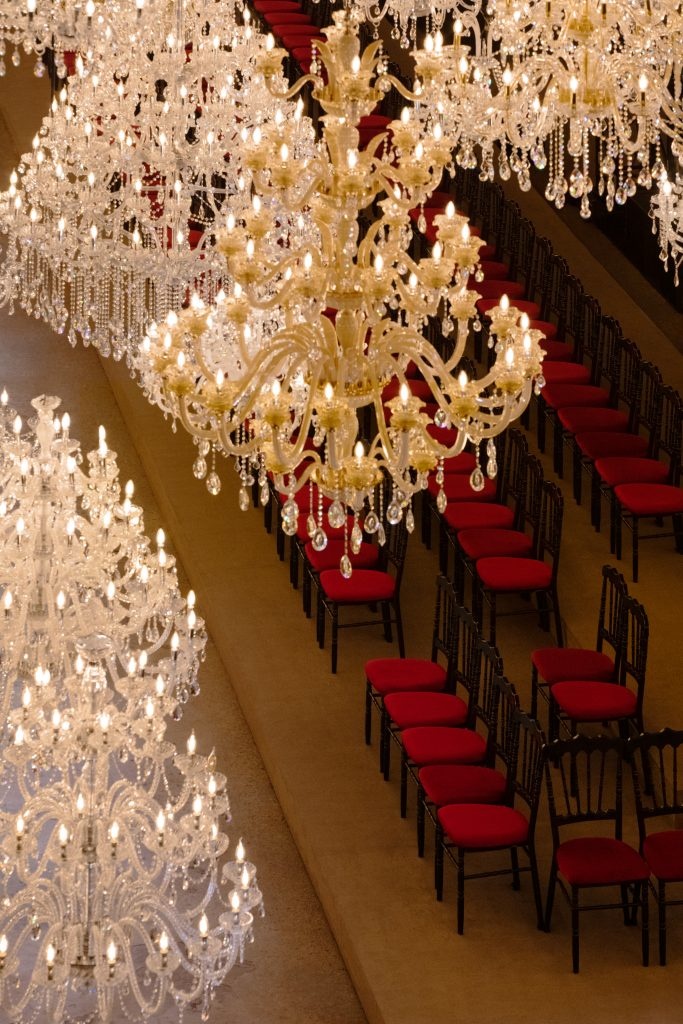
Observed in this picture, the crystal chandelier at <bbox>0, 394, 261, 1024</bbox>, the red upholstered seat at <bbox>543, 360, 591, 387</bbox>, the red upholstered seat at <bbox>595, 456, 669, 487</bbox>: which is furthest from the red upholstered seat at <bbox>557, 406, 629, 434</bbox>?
the crystal chandelier at <bbox>0, 394, 261, 1024</bbox>

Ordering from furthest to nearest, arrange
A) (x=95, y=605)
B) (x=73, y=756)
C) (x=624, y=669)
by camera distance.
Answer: (x=624, y=669) → (x=95, y=605) → (x=73, y=756)

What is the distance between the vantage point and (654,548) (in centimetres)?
1319

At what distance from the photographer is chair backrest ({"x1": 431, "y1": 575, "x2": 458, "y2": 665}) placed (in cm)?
1153

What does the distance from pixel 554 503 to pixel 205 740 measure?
91.2 inches

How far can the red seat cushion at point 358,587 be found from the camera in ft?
39.9

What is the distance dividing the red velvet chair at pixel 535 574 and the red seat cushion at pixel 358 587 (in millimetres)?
517

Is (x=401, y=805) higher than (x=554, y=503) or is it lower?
lower

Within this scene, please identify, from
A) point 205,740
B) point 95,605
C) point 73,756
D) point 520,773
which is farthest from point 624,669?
point 73,756

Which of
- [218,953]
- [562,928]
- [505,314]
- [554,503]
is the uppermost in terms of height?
[505,314]

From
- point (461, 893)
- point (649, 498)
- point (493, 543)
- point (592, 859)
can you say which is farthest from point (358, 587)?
point (592, 859)

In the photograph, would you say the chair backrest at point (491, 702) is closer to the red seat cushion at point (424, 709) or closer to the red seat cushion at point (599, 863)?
the red seat cushion at point (424, 709)

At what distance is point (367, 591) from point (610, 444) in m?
2.08

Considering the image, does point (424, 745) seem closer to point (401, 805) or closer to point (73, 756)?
point (401, 805)

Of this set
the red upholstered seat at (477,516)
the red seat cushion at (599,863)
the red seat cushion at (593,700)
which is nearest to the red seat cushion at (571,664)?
the red seat cushion at (593,700)
